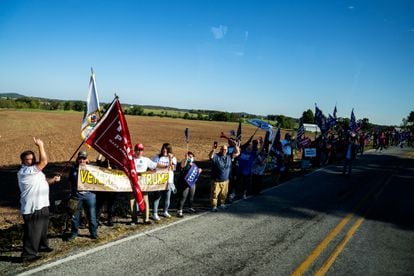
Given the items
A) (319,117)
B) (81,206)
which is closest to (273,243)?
(81,206)

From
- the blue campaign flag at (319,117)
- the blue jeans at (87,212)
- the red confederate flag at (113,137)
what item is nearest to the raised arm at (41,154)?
the red confederate flag at (113,137)

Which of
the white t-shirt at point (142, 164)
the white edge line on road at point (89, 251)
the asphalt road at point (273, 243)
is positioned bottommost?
the white edge line on road at point (89, 251)

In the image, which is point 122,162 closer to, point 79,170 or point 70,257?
point 79,170

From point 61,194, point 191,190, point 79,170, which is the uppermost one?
point 79,170

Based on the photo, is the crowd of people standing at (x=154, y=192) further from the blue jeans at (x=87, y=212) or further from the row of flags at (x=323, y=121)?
the row of flags at (x=323, y=121)

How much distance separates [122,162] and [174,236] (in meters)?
1.93

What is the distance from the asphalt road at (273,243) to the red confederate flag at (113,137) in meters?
1.65

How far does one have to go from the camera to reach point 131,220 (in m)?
7.71

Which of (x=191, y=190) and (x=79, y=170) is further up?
(x=79, y=170)

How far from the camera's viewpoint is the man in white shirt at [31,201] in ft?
17.5

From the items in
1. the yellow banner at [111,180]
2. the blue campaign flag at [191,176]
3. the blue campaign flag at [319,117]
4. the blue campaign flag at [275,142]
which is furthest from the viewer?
the blue campaign flag at [319,117]

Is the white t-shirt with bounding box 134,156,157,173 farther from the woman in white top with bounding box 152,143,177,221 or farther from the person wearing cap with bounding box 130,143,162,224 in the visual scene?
the woman in white top with bounding box 152,143,177,221

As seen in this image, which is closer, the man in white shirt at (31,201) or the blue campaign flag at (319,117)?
the man in white shirt at (31,201)

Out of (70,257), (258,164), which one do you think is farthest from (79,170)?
(258,164)
